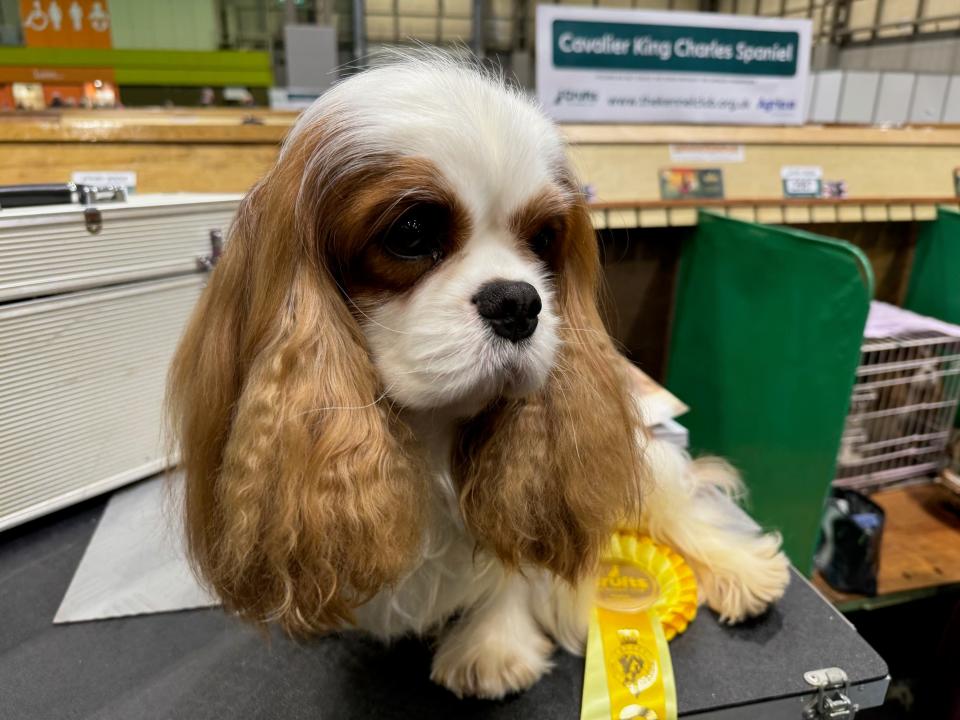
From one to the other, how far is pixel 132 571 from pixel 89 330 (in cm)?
36

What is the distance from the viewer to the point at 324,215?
52 cm

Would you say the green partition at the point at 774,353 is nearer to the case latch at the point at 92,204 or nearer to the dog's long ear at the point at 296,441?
the dog's long ear at the point at 296,441

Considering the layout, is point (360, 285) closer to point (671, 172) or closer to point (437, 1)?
point (671, 172)

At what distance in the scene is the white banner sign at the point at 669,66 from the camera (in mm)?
1415

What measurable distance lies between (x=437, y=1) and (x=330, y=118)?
3.63m

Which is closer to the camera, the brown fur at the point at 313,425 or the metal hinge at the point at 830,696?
the brown fur at the point at 313,425

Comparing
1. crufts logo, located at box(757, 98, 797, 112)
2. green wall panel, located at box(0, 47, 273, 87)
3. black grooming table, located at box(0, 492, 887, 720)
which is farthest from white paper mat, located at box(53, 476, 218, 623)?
crufts logo, located at box(757, 98, 797, 112)

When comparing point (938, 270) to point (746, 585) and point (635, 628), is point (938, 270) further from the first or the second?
point (635, 628)

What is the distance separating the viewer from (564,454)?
2.03 ft

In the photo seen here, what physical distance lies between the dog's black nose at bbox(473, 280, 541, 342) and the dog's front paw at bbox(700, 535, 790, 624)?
568 millimetres

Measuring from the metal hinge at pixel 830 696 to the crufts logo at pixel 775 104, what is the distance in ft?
4.32

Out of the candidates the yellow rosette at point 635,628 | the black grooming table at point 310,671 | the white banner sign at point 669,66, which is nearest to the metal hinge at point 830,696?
the black grooming table at point 310,671

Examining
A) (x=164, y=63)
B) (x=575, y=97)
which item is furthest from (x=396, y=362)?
(x=164, y=63)

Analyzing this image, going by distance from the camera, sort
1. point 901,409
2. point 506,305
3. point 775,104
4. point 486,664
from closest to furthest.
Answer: point 506,305 < point 486,664 < point 901,409 < point 775,104
